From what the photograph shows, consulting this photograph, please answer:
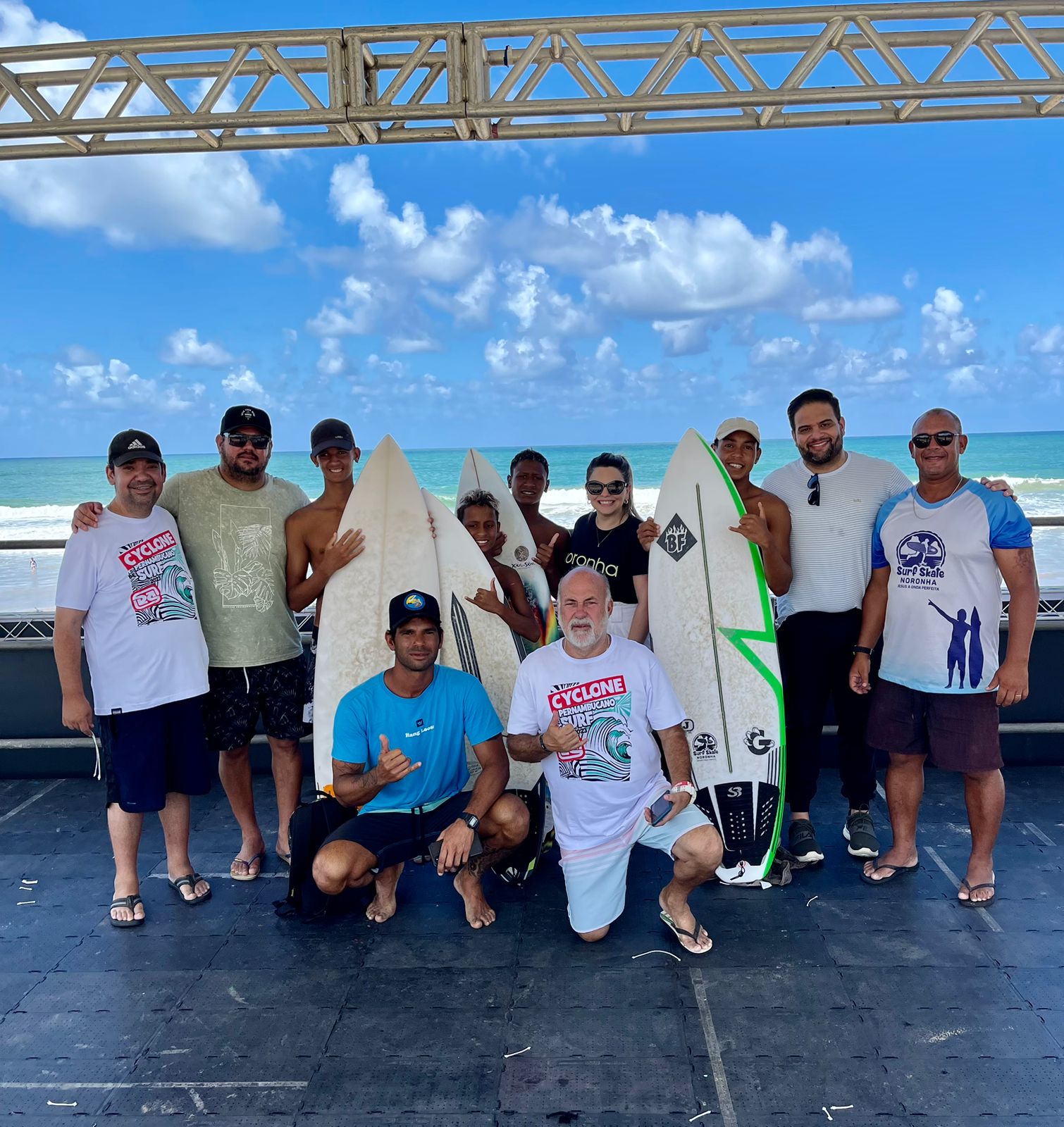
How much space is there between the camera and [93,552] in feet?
9.24

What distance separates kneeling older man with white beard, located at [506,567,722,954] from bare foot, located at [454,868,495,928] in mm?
305

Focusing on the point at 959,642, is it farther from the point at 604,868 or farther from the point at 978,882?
the point at 604,868

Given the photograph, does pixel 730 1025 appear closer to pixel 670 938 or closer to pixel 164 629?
pixel 670 938

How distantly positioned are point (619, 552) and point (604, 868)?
3.89ft

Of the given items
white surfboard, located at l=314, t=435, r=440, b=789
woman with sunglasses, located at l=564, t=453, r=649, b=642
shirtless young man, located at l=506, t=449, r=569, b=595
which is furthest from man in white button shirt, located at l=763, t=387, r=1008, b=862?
white surfboard, located at l=314, t=435, r=440, b=789

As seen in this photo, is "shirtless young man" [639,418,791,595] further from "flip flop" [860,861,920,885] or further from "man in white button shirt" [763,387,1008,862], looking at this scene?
"flip flop" [860,861,920,885]

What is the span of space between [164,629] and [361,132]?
2311mm

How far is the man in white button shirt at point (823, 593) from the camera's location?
311cm

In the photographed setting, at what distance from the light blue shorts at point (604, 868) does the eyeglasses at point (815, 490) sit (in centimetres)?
122

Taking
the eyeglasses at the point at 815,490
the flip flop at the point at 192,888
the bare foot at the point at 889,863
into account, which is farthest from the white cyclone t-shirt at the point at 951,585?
the flip flop at the point at 192,888

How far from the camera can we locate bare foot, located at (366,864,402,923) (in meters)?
2.88

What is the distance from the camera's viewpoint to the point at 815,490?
3178 mm

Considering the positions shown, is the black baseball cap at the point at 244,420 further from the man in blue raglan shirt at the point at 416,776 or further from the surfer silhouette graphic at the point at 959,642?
the surfer silhouette graphic at the point at 959,642

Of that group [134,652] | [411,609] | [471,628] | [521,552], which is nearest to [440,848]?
[411,609]
